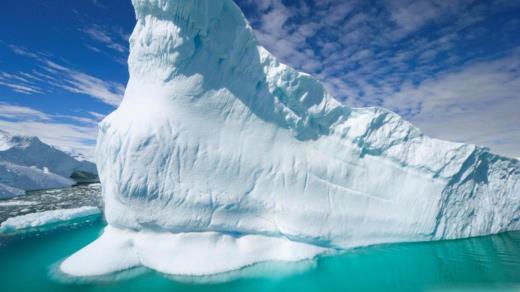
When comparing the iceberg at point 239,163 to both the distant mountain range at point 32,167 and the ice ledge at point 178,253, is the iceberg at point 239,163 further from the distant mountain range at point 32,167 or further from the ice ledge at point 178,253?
the distant mountain range at point 32,167

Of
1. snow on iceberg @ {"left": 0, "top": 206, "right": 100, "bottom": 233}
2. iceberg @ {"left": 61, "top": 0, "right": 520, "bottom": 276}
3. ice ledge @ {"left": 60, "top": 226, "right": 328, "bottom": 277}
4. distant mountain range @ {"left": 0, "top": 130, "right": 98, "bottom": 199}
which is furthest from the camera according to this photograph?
distant mountain range @ {"left": 0, "top": 130, "right": 98, "bottom": 199}

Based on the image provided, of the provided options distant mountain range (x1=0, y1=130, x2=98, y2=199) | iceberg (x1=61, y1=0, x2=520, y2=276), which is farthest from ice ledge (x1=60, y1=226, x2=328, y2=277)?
distant mountain range (x1=0, y1=130, x2=98, y2=199)

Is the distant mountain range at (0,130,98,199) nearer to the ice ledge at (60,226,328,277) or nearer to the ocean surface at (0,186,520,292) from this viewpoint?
the ocean surface at (0,186,520,292)

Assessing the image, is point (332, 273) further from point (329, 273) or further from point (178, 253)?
point (178, 253)

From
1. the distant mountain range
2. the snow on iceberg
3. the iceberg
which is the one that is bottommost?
the distant mountain range

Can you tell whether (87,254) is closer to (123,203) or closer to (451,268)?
(123,203)

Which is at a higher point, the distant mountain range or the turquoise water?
the turquoise water

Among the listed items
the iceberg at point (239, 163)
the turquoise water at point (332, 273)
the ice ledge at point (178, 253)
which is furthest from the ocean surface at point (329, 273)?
the iceberg at point (239, 163)
